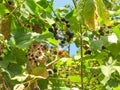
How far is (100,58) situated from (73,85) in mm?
363

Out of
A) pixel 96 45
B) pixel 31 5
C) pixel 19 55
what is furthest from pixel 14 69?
pixel 96 45

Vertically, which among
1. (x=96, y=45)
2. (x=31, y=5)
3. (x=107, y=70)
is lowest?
(x=107, y=70)

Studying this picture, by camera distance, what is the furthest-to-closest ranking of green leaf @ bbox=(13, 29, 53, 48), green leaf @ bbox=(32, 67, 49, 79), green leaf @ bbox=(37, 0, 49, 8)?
green leaf @ bbox=(37, 0, 49, 8), green leaf @ bbox=(13, 29, 53, 48), green leaf @ bbox=(32, 67, 49, 79)

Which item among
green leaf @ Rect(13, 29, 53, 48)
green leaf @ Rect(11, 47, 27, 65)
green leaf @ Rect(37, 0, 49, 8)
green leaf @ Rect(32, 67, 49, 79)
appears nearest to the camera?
green leaf @ Rect(32, 67, 49, 79)

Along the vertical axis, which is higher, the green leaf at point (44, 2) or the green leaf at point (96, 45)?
the green leaf at point (44, 2)

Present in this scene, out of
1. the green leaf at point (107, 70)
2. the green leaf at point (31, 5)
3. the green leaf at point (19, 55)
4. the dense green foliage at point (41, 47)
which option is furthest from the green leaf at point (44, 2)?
the green leaf at point (107, 70)

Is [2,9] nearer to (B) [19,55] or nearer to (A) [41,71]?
(B) [19,55]

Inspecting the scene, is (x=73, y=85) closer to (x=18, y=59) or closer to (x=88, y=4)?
(x=18, y=59)

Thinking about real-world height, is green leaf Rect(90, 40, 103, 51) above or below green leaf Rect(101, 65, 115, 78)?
above

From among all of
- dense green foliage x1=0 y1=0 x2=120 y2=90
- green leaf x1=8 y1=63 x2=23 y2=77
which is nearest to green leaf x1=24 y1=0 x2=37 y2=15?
dense green foliage x1=0 y1=0 x2=120 y2=90

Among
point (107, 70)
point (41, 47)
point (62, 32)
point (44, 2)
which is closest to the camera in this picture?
point (107, 70)

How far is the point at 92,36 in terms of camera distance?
2.24m

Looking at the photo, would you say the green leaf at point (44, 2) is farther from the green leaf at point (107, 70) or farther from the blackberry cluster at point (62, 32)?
the green leaf at point (107, 70)

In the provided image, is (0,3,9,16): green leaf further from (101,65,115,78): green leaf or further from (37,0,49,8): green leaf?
(101,65,115,78): green leaf
